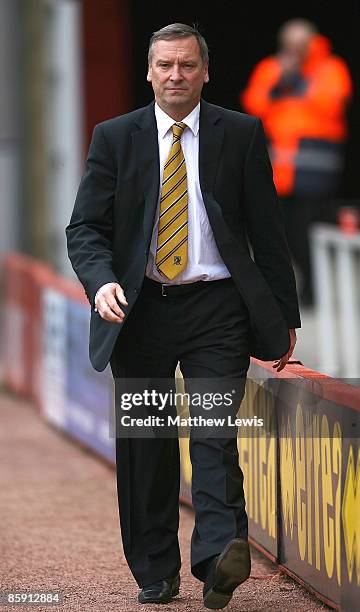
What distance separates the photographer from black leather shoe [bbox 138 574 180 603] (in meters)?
5.47

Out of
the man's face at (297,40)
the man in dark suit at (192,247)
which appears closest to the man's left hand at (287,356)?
the man in dark suit at (192,247)

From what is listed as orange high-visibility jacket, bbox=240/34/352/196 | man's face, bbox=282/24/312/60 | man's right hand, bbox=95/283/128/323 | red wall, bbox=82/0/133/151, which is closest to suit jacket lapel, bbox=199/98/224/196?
man's right hand, bbox=95/283/128/323

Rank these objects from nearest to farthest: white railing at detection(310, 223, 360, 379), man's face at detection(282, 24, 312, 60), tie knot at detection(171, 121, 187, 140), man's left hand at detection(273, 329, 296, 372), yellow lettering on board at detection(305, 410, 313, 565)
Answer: tie knot at detection(171, 121, 187, 140), man's left hand at detection(273, 329, 296, 372), yellow lettering on board at detection(305, 410, 313, 565), white railing at detection(310, 223, 360, 379), man's face at detection(282, 24, 312, 60)

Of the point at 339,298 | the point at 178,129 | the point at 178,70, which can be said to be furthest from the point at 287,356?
the point at 339,298

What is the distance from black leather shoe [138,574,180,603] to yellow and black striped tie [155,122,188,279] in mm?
1075

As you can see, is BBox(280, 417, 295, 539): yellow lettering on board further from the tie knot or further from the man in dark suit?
the tie knot

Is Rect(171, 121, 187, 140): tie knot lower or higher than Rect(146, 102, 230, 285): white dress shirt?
higher

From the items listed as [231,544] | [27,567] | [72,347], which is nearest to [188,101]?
[231,544]

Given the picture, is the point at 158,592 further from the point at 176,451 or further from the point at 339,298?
the point at 339,298

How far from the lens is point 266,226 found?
527 cm

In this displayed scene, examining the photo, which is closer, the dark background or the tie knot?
the tie knot

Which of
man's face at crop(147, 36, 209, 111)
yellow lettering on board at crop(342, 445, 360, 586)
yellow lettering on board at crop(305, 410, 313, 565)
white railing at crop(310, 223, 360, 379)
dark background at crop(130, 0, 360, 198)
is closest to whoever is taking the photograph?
yellow lettering on board at crop(342, 445, 360, 586)

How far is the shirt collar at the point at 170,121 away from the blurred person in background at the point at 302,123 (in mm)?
7654

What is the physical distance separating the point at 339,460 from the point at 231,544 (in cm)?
47
